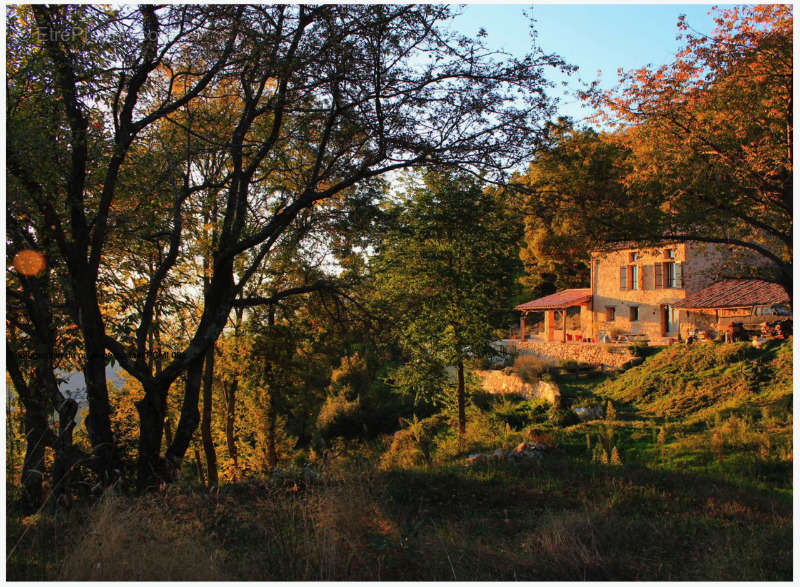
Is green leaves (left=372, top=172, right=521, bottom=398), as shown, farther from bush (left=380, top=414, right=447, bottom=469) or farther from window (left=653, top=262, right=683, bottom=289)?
window (left=653, top=262, right=683, bottom=289)

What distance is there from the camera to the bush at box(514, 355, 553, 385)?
2352 centimetres

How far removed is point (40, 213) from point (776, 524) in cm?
965

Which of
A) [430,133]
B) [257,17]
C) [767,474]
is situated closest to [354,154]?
[430,133]

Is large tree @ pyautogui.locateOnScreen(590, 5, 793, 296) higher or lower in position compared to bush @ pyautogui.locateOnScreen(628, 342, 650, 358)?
higher

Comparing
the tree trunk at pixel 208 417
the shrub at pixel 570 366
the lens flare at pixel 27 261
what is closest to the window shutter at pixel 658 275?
the shrub at pixel 570 366

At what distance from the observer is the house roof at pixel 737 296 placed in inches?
853

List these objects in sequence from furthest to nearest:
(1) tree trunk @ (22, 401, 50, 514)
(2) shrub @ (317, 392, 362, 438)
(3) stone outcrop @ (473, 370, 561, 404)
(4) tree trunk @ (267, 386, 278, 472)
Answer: (2) shrub @ (317, 392, 362, 438) → (4) tree trunk @ (267, 386, 278, 472) → (3) stone outcrop @ (473, 370, 561, 404) → (1) tree trunk @ (22, 401, 50, 514)

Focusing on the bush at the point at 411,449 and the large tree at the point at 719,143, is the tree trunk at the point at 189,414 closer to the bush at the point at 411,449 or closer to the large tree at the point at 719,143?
the bush at the point at 411,449

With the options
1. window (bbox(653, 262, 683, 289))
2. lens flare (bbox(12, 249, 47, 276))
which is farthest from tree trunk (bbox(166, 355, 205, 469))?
window (bbox(653, 262, 683, 289))

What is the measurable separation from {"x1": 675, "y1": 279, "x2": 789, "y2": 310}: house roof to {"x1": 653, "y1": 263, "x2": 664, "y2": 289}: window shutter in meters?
2.72

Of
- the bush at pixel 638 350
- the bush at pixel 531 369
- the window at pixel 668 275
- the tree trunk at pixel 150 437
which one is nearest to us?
the tree trunk at pixel 150 437

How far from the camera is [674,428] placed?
1331 centimetres

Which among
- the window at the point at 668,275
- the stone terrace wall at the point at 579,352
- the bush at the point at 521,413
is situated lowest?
the bush at the point at 521,413

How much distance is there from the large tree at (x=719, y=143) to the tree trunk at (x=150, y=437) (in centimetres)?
820
